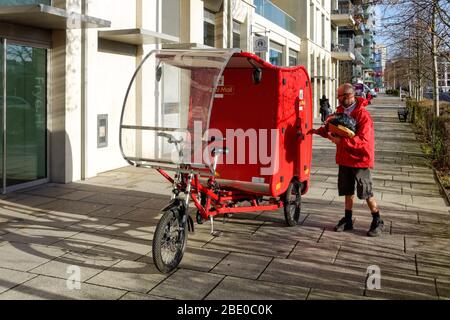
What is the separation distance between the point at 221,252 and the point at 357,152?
6.81 feet

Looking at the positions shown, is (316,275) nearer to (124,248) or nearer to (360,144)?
(360,144)

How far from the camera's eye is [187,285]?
15.5 feet

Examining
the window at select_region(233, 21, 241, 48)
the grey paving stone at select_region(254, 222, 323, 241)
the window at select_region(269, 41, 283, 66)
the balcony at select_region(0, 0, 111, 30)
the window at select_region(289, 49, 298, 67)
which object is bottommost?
the grey paving stone at select_region(254, 222, 323, 241)

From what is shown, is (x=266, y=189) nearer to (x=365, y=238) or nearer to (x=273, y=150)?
(x=273, y=150)

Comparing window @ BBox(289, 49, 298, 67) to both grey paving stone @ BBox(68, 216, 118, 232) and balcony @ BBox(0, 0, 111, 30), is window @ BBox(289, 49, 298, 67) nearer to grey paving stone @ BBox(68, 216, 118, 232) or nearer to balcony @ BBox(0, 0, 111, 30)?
balcony @ BBox(0, 0, 111, 30)

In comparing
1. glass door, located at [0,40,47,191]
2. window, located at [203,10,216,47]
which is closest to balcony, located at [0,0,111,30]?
glass door, located at [0,40,47,191]

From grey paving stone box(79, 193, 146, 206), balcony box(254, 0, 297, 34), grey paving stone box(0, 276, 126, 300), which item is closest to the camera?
grey paving stone box(0, 276, 126, 300)

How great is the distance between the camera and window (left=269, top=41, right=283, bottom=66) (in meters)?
26.5

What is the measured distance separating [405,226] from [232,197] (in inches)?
95.4

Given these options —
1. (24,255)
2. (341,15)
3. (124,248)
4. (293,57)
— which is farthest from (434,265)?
(341,15)

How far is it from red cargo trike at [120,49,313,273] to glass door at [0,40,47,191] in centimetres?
295

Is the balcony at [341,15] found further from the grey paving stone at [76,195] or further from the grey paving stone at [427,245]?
the grey paving stone at [427,245]

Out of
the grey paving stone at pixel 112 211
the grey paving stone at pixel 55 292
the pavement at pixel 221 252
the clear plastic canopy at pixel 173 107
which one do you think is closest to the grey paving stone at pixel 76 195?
the pavement at pixel 221 252
